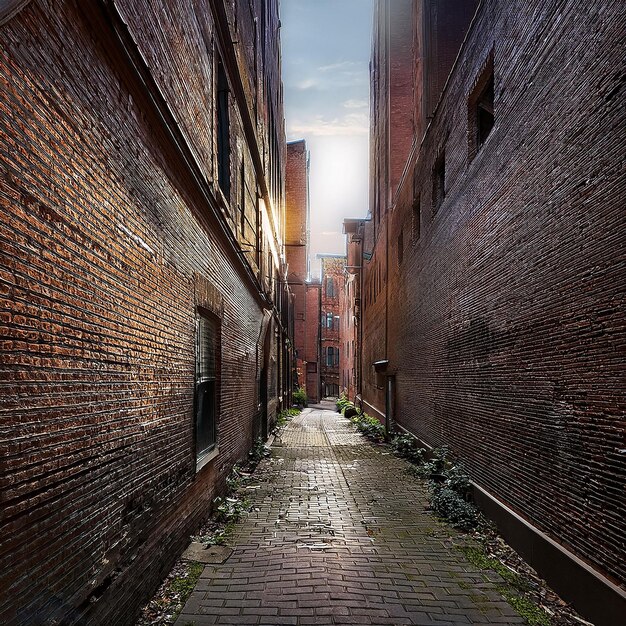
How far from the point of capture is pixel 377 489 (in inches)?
338

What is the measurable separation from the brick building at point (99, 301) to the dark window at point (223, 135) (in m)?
2.03

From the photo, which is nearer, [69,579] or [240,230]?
[69,579]

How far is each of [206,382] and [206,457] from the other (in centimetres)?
107

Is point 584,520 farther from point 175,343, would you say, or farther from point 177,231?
point 177,231

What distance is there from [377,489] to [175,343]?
5.30 metres

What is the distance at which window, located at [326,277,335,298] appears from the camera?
53031 millimetres

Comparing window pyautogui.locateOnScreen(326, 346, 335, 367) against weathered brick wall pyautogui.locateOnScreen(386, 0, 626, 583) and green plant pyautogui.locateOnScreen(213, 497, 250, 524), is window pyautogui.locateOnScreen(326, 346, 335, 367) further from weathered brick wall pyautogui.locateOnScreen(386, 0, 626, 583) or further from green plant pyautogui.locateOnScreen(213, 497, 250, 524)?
green plant pyautogui.locateOnScreen(213, 497, 250, 524)

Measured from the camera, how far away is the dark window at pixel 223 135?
27.7 feet

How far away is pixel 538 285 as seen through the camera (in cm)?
521

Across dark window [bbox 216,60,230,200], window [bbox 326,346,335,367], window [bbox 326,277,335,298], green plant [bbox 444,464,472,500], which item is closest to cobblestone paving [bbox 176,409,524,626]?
green plant [bbox 444,464,472,500]

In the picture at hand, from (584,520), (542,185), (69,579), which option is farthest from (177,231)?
(584,520)

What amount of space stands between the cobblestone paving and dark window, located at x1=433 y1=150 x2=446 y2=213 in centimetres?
611

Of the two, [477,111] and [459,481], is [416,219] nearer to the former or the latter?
[477,111]

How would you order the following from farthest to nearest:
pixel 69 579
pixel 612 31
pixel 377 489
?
pixel 377 489, pixel 612 31, pixel 69 579
